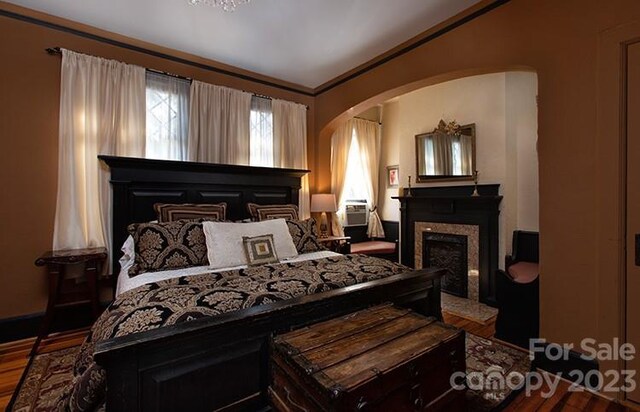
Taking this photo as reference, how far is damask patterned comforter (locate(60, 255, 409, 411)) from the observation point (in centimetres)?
118

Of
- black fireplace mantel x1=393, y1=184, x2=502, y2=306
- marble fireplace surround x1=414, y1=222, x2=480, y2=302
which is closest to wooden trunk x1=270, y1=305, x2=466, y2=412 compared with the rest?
black fireplace mantel x1=393, y1=184, x2=502, y2=306

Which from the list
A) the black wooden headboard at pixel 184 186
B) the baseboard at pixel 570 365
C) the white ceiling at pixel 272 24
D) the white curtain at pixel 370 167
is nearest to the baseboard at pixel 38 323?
the black wooden headboard at pixel 184 186

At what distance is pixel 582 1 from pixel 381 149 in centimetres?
371

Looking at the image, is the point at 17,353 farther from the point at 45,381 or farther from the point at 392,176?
the point at 392,176

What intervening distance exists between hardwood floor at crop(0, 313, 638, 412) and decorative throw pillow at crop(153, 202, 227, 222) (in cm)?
128

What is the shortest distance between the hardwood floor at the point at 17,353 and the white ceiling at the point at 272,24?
2.85 m

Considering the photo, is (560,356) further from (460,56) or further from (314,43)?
(314,43)

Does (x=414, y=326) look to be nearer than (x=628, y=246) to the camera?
Yes

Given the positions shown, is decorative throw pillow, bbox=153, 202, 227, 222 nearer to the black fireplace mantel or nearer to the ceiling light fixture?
the ceiling light fixture

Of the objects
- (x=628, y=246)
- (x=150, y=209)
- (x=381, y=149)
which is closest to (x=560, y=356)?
(x=628, y=246)

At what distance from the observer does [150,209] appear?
2.95 metres

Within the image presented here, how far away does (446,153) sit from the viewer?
3930mm

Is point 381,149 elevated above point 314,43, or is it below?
below

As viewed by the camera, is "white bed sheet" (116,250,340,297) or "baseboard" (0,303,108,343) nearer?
"white bed sheet" (116,250,340,297)
